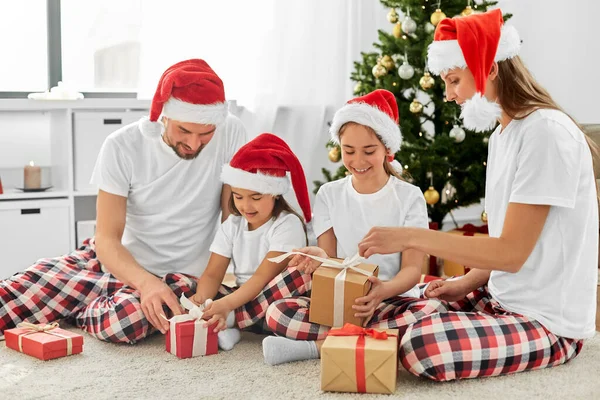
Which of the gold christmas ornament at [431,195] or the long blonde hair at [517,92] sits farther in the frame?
the gold christmas ornament at [431,195]

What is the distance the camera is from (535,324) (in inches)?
76.7

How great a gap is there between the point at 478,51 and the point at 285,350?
90 centimetres

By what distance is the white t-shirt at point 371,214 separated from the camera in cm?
224

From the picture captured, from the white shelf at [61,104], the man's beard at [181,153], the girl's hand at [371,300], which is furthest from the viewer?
the white shelf at [61,104]

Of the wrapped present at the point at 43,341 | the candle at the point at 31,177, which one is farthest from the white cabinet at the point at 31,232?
the wrapped present at the point at 43,341

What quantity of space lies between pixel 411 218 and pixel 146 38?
2003mm

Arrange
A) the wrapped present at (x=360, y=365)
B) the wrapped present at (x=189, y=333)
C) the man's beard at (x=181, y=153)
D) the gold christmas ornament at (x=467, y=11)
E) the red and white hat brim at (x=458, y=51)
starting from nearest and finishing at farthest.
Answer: the wrapped present at (x=360, y=365) → the red and white hat brim at (x=458, y=51) → the wrapped present at (x=189, y=333) → the man's beard at (x=181, y=153) → the gold christmas ornament at (x=467, y=11)

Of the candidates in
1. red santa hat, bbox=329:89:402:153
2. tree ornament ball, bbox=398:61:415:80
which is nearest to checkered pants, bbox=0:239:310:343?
red santa hat, bbox=329:89:402:153

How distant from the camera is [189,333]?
2.13m

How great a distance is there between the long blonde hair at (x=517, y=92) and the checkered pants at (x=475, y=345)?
1.64 feet

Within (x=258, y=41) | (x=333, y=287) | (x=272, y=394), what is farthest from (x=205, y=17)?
(x=272, y=394)

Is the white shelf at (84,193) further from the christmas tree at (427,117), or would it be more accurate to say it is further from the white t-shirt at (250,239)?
the white t-shirt at (250,239)

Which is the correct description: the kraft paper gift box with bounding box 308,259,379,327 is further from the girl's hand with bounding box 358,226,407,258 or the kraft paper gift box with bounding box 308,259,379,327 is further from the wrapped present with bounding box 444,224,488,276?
the wrapped present with bounding box 444,224,488,276

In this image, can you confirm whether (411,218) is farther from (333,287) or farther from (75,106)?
(75,106)
